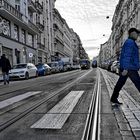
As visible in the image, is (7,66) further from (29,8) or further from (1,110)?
(29,8)

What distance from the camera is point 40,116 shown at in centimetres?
565

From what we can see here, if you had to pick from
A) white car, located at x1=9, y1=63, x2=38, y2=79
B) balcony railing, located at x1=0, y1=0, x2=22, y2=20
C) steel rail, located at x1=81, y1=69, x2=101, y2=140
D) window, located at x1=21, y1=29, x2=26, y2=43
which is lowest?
steel rail, located at x1=81, y1=69, x2=101, y2=140

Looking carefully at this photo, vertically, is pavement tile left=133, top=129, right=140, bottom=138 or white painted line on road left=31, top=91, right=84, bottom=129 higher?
white painted line on road left=31, top=91, right=84, bottom=129

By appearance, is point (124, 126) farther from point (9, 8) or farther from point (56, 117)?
point (9, 8)

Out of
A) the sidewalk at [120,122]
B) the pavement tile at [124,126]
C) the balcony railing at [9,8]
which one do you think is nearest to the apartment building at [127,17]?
the balcony railing at [9,8]

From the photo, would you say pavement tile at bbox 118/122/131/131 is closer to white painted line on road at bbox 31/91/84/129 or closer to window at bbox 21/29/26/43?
white painted line on road at bbox 31/91/84/129

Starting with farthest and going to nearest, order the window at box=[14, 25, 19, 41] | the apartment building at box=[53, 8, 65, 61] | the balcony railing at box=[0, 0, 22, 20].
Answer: the apartment building at box=[53, 8, 65, 61] → the window at box=[14, 25, 19, 41] → the balcony railing at box=[0, 0, 22, 20]

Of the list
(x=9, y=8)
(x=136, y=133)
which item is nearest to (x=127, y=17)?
(x=9, y=8)

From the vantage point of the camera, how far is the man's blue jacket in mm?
6395

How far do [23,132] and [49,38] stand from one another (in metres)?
56.0

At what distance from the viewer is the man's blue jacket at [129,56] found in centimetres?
639

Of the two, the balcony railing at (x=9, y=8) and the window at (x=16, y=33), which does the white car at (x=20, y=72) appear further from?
the window at (x=16, y=33)

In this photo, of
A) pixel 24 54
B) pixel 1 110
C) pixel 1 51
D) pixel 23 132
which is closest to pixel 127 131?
pixel 23 132

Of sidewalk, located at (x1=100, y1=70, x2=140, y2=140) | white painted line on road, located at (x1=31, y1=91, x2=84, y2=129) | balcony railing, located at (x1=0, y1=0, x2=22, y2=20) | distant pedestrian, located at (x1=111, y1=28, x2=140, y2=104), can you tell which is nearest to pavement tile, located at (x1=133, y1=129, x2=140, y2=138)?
sidewalk, located at (x1=100, y1=70, x2=140, y2=140)
